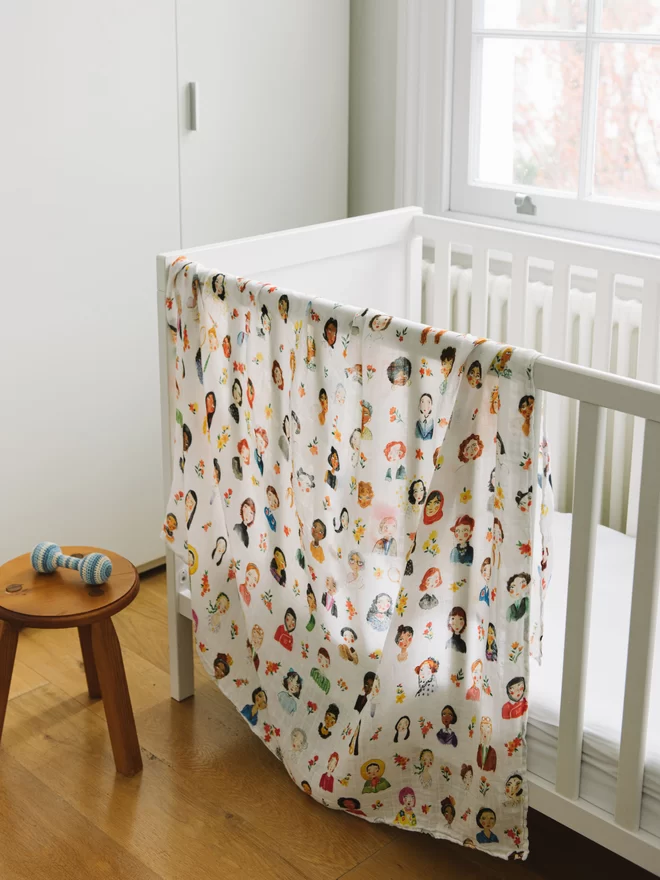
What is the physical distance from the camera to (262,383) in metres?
1.68

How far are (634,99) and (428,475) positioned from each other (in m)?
1.14

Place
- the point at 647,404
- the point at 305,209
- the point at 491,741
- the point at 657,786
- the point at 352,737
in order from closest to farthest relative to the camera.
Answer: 1. the point at 647,404
2. the point at 657,786
3. the point at 491,741
4. the point at 352,737
5. the point at 305,209

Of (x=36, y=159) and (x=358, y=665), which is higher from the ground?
(x=36, y=159)

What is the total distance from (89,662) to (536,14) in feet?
5.30

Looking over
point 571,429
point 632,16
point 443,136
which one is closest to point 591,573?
point 571,429

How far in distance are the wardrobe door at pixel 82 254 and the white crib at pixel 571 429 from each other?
40 cm

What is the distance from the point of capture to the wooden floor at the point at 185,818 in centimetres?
162

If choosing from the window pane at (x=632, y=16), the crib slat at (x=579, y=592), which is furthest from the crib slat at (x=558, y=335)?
the crib slat at (x=579, y=592)

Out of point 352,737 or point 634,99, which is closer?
point 352,737

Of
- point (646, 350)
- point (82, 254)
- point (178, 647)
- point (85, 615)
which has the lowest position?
point (178, 647)

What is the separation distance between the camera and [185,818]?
1722 mm

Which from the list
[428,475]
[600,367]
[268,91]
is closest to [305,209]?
[268,91]

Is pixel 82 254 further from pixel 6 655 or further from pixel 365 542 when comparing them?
pixel 365 542

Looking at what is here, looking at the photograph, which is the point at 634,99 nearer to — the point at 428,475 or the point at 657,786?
the point at 428,475
